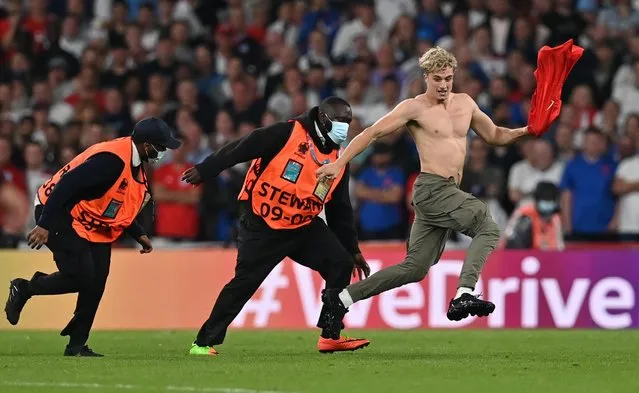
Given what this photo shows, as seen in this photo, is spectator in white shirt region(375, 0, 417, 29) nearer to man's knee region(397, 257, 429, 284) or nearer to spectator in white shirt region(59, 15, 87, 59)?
spectator in white shirt region(59, 15, 87, 59)

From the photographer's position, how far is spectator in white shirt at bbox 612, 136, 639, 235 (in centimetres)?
1911

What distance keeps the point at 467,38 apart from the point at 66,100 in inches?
229

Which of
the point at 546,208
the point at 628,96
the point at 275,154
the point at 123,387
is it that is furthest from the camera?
the point at 628,96

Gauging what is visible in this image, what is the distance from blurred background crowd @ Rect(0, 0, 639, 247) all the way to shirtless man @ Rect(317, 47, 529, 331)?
6519 millimetres

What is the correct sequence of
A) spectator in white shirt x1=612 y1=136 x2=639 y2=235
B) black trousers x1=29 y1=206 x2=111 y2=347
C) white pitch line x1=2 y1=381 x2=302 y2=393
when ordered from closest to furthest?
white pitch line x1=2 y1=381 x2=302 y2=393, black trousers x1=29 y1=206 x2=111 y2=347, spectator in white shirt x1=612 y1=136 x2=639 y2=235

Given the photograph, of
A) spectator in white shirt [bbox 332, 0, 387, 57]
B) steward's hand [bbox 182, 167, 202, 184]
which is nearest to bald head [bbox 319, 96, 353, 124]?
steward's hand [bbox 182, 167, 202, 184]

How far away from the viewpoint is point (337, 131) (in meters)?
12.6

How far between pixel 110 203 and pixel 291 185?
4.93 ft

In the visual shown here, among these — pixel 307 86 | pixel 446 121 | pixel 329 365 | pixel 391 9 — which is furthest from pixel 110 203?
pixel 391 9

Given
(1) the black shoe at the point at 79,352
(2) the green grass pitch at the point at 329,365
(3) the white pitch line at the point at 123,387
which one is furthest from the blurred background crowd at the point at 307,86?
(3) the white pitch line at the point at 123,387

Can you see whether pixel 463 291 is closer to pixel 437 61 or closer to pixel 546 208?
pixel 437 61

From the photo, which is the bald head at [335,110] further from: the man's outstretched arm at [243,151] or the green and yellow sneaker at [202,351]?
the green and yellow sneaker at [202,351]

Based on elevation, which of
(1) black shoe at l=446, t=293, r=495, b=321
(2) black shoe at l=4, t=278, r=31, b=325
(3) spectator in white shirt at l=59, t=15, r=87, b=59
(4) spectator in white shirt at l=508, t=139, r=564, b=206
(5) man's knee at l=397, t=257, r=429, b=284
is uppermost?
(3) spectator in white shirt at l=59, t=15, r=87, b=59

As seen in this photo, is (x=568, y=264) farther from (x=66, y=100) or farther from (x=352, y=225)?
(x=66, y=100)
